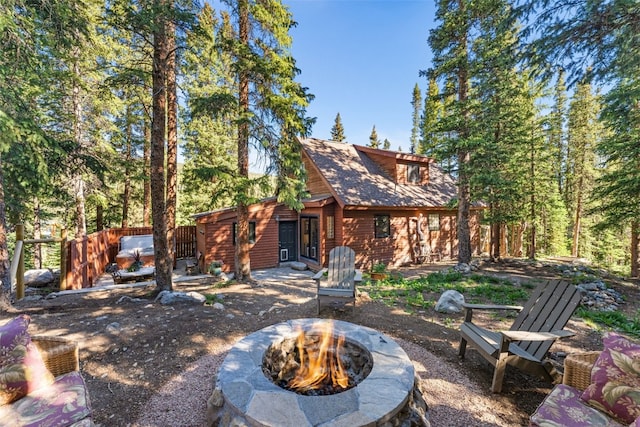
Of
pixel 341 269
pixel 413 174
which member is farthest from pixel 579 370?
pixel 413 174

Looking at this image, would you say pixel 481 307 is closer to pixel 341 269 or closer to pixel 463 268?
pixel 341 269

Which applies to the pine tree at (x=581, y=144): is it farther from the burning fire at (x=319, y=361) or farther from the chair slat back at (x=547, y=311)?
the burning fire at (x=319, y=361)

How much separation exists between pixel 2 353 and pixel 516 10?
8.63m

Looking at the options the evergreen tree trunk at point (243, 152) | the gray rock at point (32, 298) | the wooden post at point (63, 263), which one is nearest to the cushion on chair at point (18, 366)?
the evergreen tree trunk at point (243, 152)

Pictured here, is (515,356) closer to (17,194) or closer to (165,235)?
(165,235)

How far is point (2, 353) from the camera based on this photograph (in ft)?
6.88

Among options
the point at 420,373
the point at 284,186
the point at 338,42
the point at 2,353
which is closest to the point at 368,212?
the point at 284,186

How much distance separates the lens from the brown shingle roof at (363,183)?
10.5 metres

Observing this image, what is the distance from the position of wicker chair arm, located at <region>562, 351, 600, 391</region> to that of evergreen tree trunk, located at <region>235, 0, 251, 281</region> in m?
6.45

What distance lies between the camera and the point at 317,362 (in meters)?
3.02

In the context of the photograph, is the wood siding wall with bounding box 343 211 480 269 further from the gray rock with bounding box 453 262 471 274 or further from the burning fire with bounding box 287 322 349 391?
the burning fire with bounding box 287 322 349 391

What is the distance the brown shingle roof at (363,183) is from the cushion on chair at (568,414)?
7.75 meters

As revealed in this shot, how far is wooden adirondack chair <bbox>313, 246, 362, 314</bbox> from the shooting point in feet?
16.3

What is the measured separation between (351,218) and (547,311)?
7.34 metres
